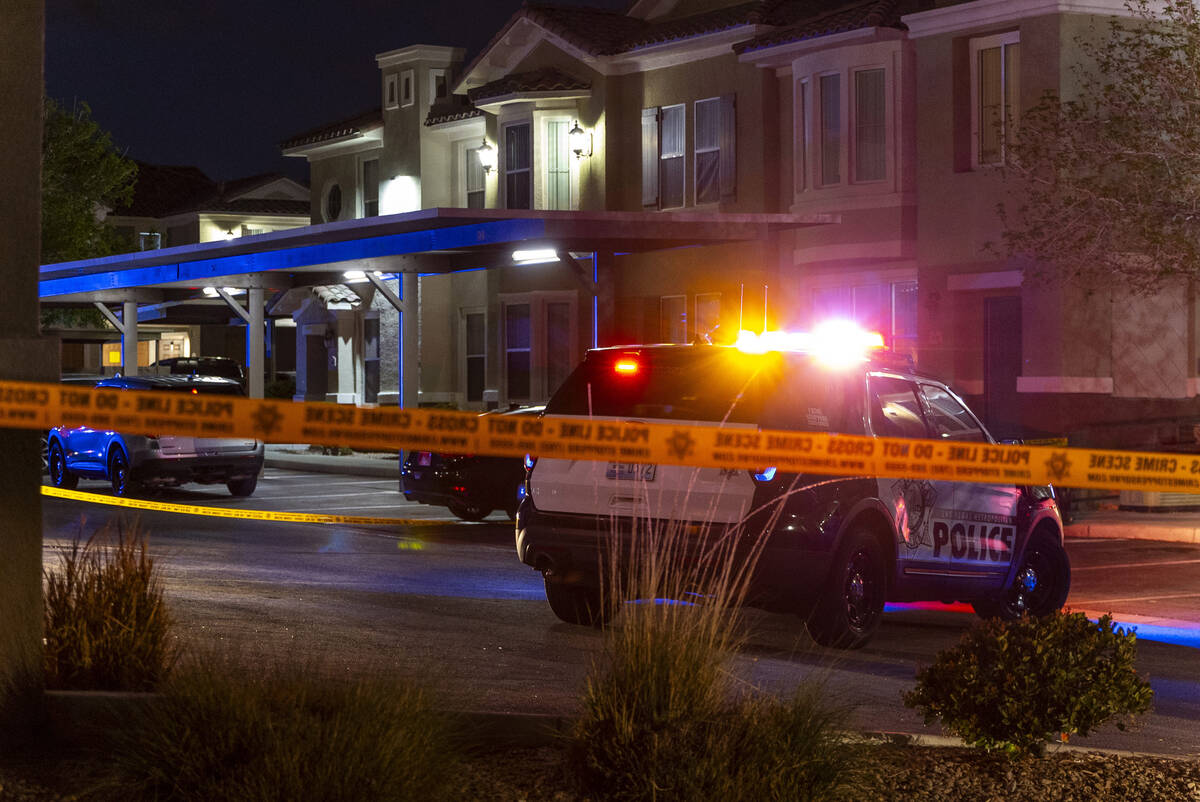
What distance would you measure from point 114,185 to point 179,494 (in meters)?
31.3

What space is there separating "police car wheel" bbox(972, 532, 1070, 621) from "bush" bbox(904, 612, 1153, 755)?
4823 millimetres

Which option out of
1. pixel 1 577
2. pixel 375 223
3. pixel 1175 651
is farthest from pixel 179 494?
pixel 1 577

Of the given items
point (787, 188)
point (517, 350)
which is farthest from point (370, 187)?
point (787, 188)

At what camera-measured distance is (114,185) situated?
51219 millimetres

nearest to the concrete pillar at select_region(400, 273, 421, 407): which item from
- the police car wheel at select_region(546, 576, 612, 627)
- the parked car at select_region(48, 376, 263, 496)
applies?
the parked car at select_region(48, 376, 263, 496)

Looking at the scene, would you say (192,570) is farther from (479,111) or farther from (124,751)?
(479,111)

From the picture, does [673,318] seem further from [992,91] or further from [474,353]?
[992,91]

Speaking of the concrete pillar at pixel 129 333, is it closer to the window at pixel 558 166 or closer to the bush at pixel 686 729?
the window at pixel 558 166

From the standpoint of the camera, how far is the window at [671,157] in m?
30.4

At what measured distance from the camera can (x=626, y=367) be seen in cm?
1031

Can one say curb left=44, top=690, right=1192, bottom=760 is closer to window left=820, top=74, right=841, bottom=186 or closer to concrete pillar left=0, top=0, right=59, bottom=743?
Answer: concrete pillar left=0, top=0, right=59, bottom=743

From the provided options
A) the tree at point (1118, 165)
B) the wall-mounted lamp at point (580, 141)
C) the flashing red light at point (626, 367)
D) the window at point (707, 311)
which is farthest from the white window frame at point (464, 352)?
the flashing red light at point (626, 367)

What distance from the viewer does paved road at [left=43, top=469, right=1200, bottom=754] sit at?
28.2 ft

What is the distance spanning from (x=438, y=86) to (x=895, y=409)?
1232 inches
